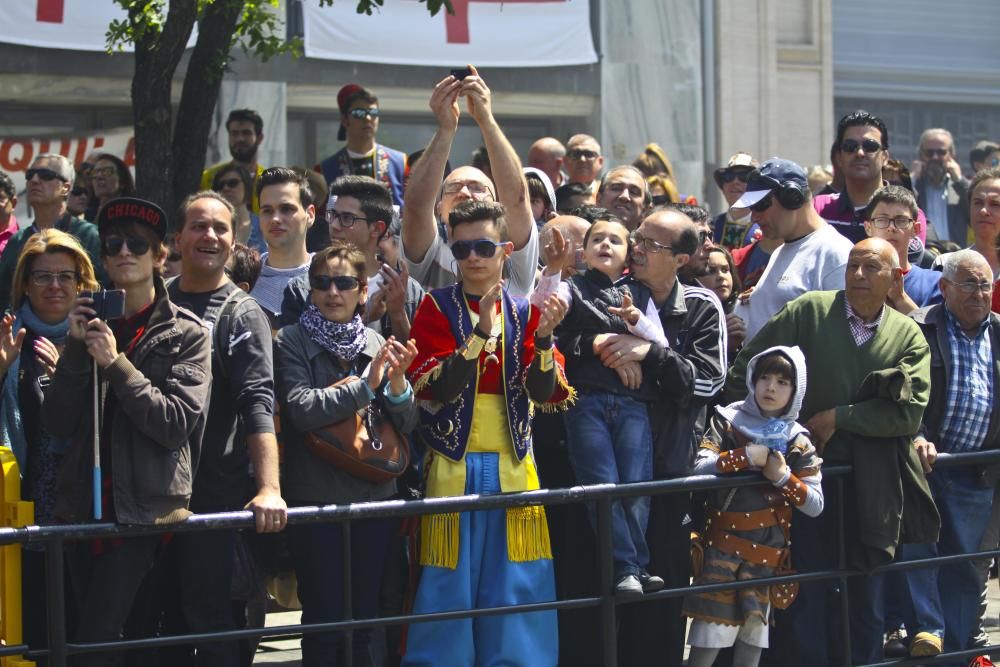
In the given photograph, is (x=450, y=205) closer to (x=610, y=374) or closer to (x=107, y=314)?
(x=610, y=374)

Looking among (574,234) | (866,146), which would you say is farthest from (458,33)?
(574,234)

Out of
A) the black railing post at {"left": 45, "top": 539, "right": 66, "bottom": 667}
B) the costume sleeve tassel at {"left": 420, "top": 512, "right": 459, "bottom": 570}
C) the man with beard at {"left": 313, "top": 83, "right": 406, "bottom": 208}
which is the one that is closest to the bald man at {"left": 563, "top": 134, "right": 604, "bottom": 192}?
the man with beard at {"left": 313, "top": 83, "right": 406, "bottom": 208}

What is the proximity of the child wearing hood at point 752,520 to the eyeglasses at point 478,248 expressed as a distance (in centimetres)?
121

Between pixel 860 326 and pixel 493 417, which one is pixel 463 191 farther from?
pixel 860 326

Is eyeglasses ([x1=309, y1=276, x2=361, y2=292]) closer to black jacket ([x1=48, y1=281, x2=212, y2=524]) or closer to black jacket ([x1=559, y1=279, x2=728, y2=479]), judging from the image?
black jacket ([x1=48, y1=281, x2=212, y2=524])

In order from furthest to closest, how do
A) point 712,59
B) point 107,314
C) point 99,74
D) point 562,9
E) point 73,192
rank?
1. point 712,59
2. point 562,9
3. point 99,74
4. point 73,192
5. point 107,314

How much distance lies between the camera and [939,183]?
11617mm

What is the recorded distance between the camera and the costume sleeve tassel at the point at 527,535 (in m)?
6.11

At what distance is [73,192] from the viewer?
968cm

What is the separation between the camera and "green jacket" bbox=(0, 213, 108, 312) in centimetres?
793

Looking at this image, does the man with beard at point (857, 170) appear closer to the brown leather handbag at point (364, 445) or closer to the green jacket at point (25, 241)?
the brown leather handbag at point (364, 445)

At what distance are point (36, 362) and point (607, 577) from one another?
7.78 feet

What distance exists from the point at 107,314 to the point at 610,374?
217 cm

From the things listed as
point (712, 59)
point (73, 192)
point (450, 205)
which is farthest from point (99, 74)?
point (450, 205)
